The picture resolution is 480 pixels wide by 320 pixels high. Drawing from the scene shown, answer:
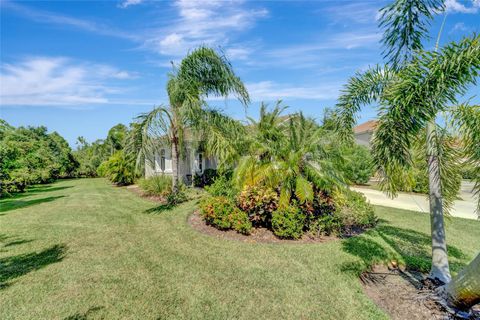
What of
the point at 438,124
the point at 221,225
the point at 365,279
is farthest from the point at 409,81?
the point at 221,225

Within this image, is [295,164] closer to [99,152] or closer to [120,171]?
[120,171]

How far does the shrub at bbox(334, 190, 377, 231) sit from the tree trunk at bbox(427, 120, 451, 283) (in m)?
2.90

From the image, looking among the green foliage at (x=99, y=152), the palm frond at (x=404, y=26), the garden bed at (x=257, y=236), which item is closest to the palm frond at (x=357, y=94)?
the palm frond at (x=404, y=26)

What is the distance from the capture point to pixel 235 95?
11.3m

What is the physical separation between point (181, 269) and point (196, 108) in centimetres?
659

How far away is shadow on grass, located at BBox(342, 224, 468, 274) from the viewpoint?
5376mm

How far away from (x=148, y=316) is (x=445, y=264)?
17.7 ft

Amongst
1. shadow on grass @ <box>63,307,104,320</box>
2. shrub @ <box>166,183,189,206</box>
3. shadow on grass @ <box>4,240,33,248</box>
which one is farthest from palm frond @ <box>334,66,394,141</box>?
shadow on grass @ <box>4,240,33,248</box>

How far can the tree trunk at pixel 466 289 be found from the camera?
2919 mm

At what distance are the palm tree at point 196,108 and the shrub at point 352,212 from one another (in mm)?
4657

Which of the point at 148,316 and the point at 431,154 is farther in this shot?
the point at 431,154

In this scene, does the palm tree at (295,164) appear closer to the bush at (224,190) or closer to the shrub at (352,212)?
the bush at (224,190)

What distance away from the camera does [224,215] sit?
7.49m

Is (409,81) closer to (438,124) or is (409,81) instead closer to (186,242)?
(438,124)
